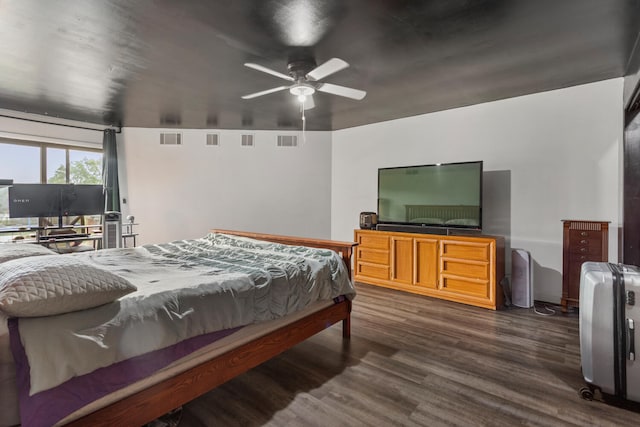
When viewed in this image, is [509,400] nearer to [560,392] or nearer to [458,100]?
[560,392]

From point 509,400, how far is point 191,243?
294 centimetres

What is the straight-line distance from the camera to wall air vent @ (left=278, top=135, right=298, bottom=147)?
5648mm

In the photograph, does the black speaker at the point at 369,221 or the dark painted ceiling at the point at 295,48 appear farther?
the black speaker at the point at 369,221

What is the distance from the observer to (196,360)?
1.72 m

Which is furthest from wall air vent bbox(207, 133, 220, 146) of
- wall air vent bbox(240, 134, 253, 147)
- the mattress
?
the mattress

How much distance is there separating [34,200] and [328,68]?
3749 mm

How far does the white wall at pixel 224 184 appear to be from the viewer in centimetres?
530

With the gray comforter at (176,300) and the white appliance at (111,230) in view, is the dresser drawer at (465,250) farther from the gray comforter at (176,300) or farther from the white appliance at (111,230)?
the white appliance at (111,230)

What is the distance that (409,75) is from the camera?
3.25m

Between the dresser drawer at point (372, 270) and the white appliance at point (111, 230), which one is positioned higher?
the white appliance at point (111, 230)

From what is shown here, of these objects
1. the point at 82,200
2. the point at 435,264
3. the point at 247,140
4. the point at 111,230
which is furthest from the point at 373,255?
the point at 82,200

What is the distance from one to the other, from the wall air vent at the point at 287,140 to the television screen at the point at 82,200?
2764 millimetres

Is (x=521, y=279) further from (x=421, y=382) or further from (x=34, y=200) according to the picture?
(x=34, y=200)

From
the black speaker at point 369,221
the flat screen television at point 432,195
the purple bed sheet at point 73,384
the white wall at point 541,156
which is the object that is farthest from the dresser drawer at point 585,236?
the purple bed sheet at point 73,384
